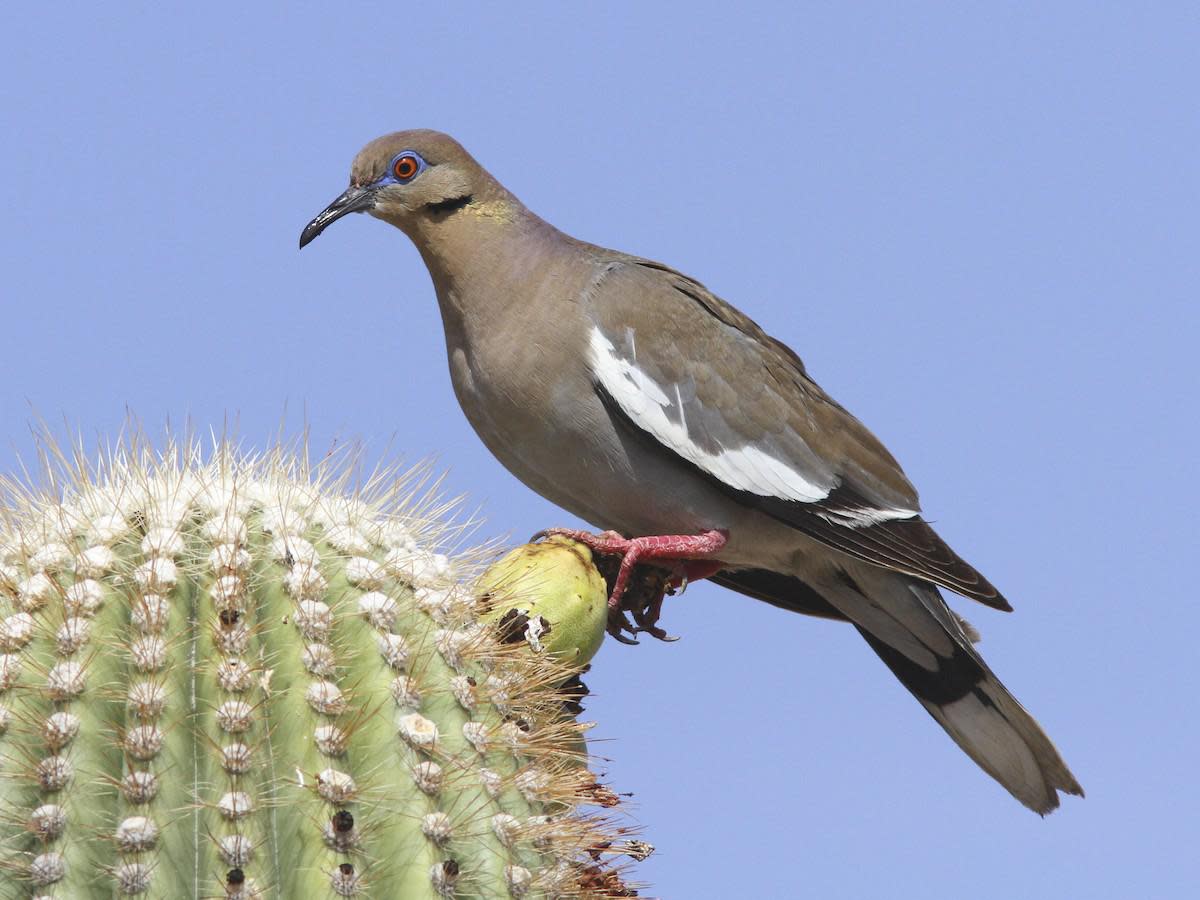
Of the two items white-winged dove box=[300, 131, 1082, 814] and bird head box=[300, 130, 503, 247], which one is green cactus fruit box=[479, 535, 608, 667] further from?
bird head box=[300, 130, 503, 247]

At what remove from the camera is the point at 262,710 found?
7.93 feet

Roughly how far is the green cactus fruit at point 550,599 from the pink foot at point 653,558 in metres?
0.58

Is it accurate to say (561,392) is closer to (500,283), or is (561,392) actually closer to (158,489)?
(500,283)

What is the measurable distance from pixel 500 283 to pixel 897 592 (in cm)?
175

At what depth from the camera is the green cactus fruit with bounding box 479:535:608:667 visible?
2961 mm

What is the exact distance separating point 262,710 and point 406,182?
3.24 meters

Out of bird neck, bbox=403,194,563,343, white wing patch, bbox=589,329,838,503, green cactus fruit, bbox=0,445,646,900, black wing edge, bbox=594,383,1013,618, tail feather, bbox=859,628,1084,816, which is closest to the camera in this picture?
green cactus fruit, bbox=0,445,646,900

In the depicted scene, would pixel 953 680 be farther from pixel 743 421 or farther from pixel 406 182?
pixel 406 182

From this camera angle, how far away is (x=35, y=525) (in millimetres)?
2719

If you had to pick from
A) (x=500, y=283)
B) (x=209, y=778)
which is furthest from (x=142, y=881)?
(x=500, y=283)

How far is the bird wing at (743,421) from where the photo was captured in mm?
5027

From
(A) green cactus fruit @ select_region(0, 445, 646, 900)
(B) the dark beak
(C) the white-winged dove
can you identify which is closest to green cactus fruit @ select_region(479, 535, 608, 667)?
(A) green cactus fruit @ select_region(0, 445, 646, 900)

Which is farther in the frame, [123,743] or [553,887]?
[553,887]

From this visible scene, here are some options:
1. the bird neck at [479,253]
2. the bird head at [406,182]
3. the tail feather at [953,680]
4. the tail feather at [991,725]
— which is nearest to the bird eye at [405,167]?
the bird head at [406,182]
